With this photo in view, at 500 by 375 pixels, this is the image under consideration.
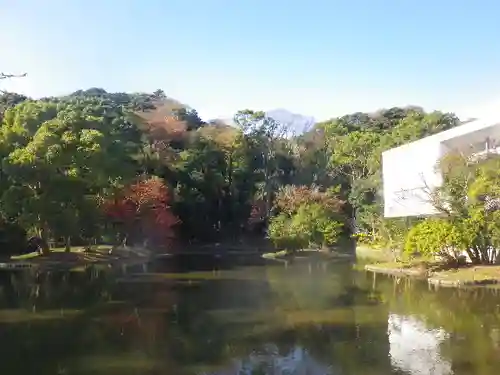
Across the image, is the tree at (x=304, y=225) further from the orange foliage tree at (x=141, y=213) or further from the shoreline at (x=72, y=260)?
the shoreline at (x=72, y=260)

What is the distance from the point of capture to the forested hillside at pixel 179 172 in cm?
2748

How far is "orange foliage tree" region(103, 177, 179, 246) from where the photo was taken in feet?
107

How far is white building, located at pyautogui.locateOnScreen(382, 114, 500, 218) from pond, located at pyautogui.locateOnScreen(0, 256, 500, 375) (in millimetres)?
7848

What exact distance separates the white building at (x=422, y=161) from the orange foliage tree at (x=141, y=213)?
13.0m

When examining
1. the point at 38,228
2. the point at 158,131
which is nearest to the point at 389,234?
the point at 38,228

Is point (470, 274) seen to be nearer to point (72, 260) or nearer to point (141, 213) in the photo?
point (72, 260)

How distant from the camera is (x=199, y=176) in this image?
4347 cm

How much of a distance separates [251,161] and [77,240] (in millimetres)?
17490

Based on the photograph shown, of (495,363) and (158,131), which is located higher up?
(158,131)

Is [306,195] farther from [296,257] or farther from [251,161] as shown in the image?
[251,161]

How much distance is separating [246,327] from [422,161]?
19388 millimetres

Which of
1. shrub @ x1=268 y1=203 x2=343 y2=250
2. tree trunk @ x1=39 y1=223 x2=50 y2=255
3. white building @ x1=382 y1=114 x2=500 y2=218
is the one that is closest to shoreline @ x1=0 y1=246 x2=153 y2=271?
tree trunk @ x1=39 y1=223 x2=50 y2=255

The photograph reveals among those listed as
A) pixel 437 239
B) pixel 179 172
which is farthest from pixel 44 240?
pixel 437 239

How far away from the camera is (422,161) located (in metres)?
29.8
